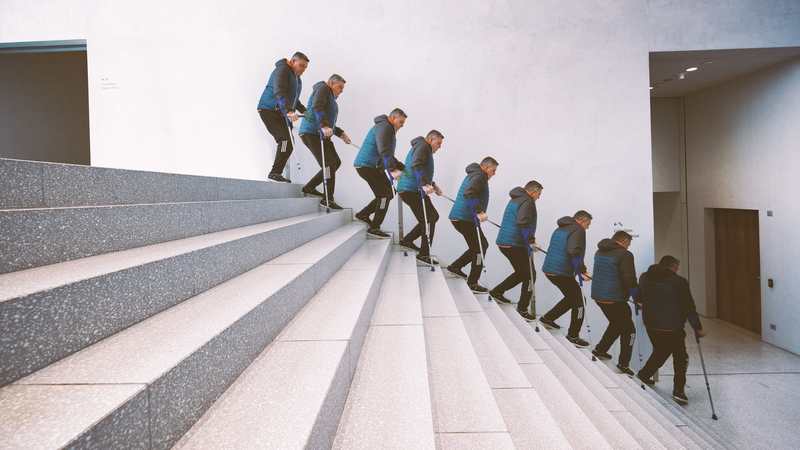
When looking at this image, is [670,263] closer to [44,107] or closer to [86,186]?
[86,186]

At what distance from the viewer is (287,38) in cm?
561

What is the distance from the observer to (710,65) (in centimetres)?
629

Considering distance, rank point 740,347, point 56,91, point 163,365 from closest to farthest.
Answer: point 163,365 → point 740,347 → point 56,91

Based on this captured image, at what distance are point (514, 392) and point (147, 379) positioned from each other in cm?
189

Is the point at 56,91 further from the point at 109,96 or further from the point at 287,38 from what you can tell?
the point at 287,38

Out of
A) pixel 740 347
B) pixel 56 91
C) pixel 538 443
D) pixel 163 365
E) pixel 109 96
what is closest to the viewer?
pixel 163 365

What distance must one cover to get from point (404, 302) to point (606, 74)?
5.22m

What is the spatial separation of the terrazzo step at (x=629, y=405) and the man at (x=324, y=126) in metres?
3.13

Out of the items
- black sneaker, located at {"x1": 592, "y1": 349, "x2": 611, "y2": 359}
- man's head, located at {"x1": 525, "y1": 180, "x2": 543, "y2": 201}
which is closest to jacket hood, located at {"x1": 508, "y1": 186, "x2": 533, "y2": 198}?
man's head, located at {"x1": 525, "y1": 180, "x2": 543, "y2": 201}

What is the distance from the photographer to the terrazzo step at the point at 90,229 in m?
1.09

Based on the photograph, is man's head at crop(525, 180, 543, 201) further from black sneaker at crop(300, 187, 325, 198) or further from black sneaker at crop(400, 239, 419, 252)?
black sneaker at crop(300, 187, 325, 198)

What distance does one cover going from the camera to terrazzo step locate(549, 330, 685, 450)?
103 inches

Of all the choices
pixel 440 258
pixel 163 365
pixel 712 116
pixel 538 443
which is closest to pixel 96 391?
pixel 163 365

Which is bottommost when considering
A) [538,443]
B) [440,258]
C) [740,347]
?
[740,347]
